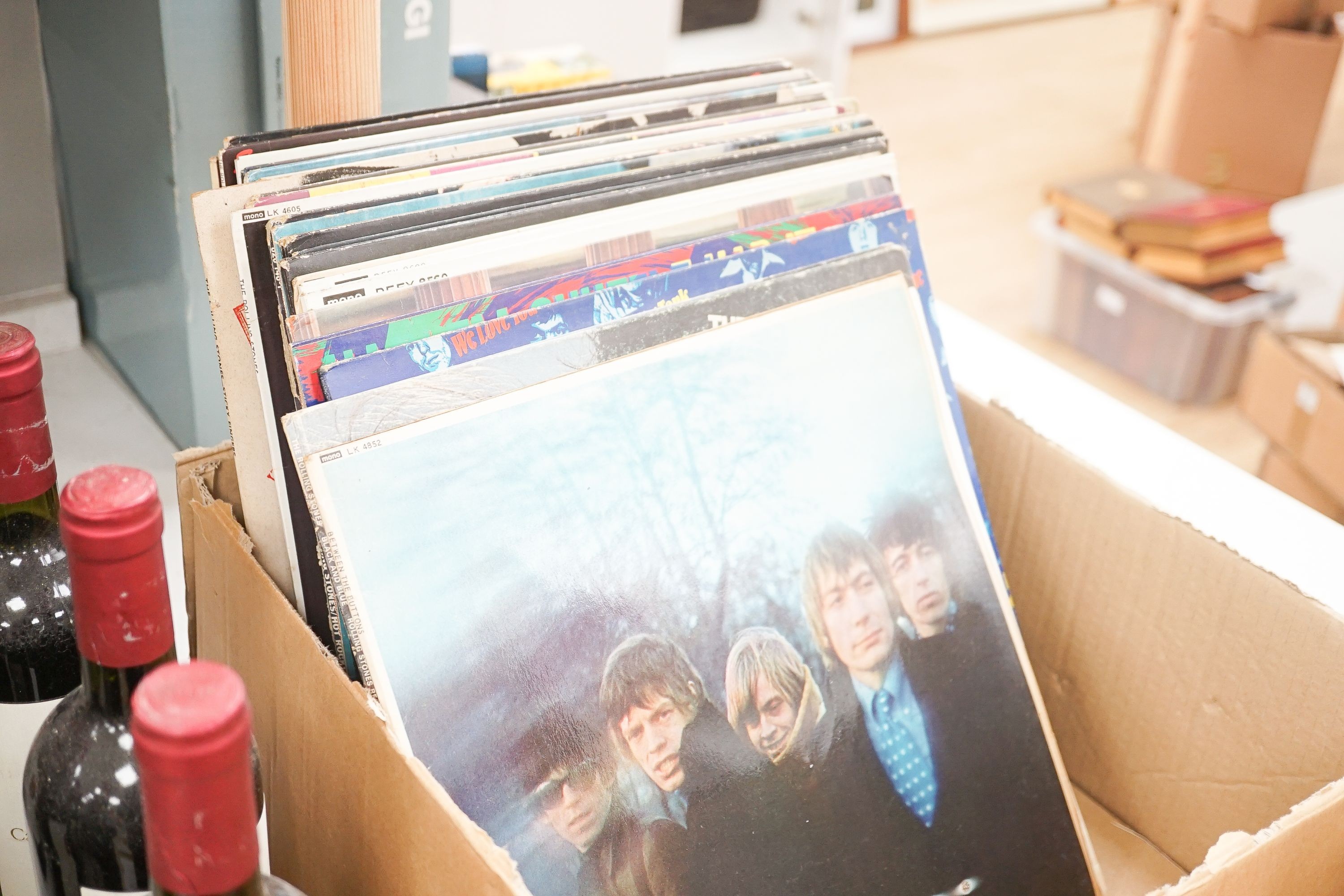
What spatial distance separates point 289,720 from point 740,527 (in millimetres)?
294

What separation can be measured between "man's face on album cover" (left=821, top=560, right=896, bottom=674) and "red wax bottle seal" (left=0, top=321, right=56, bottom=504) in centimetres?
47

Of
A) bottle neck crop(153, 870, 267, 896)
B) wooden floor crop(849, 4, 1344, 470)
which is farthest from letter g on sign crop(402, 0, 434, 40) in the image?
wooden floor crop(849, 4, 1344, 470)

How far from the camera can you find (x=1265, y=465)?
6.77 ft

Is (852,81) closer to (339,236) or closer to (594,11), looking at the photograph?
(594,11)

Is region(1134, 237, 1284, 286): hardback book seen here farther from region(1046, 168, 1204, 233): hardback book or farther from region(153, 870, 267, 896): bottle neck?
region(153, 870, 267, 896): bottle neck

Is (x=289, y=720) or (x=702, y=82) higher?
(x=702, y=82)

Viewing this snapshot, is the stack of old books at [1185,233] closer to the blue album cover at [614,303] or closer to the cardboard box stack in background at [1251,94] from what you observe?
the cardboard box stack in background at [1251,94]

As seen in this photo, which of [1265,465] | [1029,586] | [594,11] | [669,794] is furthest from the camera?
[594,11]

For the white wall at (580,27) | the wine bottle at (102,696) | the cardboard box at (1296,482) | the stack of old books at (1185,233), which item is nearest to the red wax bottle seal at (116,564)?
the wine bottle at (102,696)

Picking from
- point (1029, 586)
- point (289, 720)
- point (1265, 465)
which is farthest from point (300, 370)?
point (1265, 465)

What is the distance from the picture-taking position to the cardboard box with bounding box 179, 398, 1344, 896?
0.58m

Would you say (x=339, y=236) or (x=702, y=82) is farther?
(x=702, y=82)

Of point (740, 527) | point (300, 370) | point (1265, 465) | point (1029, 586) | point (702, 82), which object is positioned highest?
point (702, 82)

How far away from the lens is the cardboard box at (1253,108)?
3.01 metres
